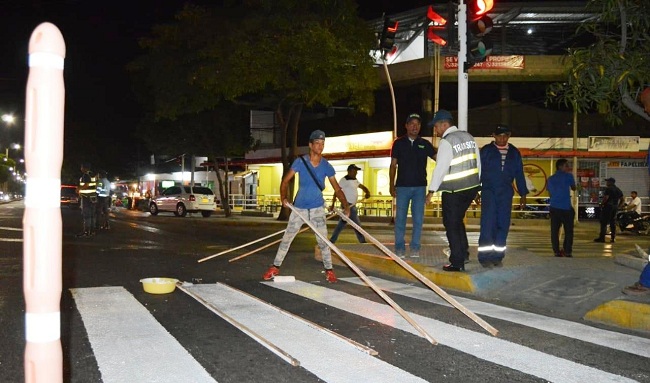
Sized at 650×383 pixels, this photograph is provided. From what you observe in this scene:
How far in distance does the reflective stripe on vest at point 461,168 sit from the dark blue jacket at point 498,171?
48 cm

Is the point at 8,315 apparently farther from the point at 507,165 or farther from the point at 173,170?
the point at 173,170

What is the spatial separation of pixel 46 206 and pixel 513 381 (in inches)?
122

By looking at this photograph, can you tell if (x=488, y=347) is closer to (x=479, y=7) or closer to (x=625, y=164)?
(x=479, y=7)

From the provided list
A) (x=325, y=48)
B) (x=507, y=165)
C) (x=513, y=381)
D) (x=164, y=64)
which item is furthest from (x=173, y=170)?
(x=513, y=381)

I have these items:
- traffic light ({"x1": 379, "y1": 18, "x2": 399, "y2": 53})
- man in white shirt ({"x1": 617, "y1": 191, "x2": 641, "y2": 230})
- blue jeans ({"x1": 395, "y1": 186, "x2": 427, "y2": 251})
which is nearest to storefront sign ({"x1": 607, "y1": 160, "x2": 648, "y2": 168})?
man in white shirt ({"x1": 617, "y1": 191, "x2": 641, "y2": 230})

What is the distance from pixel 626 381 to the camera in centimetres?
397

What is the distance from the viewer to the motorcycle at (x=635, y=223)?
18656 millimetres

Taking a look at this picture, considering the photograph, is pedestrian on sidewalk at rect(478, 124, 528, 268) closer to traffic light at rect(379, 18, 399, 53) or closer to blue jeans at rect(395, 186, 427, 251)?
blue jeans at rect(395, 186, 427, 251)

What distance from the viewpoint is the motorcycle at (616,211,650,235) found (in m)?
18.7

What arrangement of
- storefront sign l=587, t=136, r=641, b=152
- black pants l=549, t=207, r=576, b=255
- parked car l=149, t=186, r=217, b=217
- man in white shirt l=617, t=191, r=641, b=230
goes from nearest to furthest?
1. black pants l=549, t=207, r=576, b=255
2. man in white shirt l=617, t=191, r=641, b=230
3. storefront sign l=587, t=136, r=641, b=152
4. parked car l=149, t=186, r=217, b=217

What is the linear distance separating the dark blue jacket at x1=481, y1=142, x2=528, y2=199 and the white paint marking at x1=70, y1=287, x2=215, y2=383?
15.0ft

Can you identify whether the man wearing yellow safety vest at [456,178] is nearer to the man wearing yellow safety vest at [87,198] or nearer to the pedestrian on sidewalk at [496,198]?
the pedestrian on sidewalk at [496,198]

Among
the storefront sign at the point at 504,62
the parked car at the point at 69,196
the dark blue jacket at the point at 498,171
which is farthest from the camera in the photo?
the parked car at the point at 69,196

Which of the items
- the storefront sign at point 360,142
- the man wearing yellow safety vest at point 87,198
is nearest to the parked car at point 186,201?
the storefront sign at point 360,142
